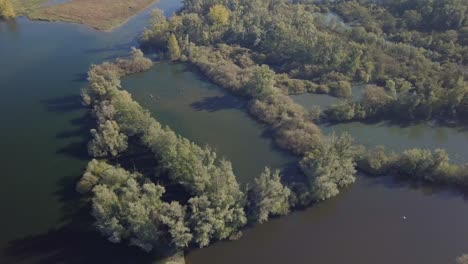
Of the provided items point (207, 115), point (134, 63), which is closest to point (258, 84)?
point (207, 115)

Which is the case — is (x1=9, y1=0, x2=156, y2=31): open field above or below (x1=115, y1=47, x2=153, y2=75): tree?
above

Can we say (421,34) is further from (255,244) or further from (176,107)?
(255,244)

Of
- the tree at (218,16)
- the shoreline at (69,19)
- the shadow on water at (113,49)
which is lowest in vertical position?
the shadow on water at (113,49)

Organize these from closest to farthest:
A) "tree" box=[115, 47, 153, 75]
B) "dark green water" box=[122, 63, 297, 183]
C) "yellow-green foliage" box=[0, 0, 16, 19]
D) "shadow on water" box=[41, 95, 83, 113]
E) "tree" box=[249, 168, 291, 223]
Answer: "tree" box=[249, 168, 291, 223] → "dark green water" box=[122, 63, 297, 183] → "shadow on water" box=[41, 95, 83, 113] → "tree" box=[115, 47, 153, 75] → "yellow-green foliage" box=[0, 0, 16, 19]

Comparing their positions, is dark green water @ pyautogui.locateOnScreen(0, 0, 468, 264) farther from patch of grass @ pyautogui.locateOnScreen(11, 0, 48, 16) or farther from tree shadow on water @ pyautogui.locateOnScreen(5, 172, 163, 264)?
patch of grass @ pyautogui.locateOnScreen(11, 0, 48, 16)

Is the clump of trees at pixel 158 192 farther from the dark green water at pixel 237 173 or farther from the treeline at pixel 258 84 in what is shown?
the treeline at pixel 258 84

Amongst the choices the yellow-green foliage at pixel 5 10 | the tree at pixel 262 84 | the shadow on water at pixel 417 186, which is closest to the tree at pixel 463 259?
the shadow on water at pixel 417 186

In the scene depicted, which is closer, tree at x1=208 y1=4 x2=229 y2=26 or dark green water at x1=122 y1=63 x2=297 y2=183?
dark green water at x1=122 y1=63 x2=297 y2=183

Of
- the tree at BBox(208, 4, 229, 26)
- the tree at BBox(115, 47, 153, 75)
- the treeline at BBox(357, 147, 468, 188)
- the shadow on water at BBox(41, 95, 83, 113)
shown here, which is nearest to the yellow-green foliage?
the tree at BBox(115, 47, 153, 75)
